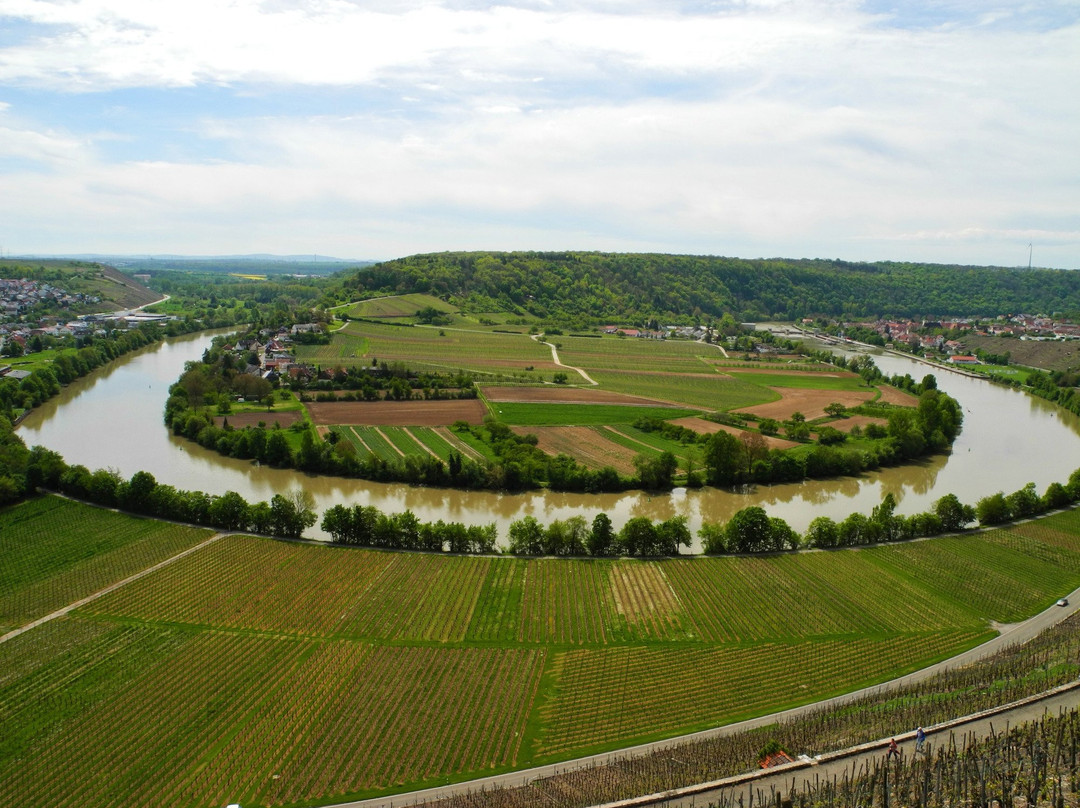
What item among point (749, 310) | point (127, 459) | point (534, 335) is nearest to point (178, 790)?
point (127, 459)

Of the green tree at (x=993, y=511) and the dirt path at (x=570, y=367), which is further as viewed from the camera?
the dirt path at (x=570, y=367)

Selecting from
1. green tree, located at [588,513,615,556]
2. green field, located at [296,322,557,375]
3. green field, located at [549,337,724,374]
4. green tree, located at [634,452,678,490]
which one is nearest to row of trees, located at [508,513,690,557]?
green tree, located at [588,513,615,556]

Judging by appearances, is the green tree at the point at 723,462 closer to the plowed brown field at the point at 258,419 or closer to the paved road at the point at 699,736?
the paved road at the point at 699,736

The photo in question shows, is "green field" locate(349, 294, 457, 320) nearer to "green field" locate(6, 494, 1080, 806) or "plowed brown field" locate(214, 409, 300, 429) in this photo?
"plowed brown field" locate(214, 409, 300, 429)

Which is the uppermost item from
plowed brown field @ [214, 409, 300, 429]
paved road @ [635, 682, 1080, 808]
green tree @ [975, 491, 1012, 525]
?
plowed brown field @ [214, 409, 300, 429]

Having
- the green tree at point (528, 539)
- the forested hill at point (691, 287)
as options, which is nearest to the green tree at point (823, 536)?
the green tree at point (528, 539)

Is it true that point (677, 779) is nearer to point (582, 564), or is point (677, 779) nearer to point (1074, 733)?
point (1074, 733)
